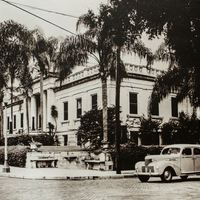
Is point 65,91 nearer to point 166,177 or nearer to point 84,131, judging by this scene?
point 84,131

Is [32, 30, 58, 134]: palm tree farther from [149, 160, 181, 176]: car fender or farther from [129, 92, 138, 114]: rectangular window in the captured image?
[149, 160, 181, 176]: car fender

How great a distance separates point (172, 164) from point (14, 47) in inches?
782

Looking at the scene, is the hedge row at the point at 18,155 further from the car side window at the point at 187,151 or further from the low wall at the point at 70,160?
the car side window at the point at 187,151

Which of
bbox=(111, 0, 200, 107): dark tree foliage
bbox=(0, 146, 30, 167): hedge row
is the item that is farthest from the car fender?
bbox=(0, 146, 30, 167): hedge row

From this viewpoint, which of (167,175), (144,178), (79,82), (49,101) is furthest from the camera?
(49,101)

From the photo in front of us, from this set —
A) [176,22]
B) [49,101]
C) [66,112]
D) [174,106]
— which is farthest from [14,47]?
[176,22]

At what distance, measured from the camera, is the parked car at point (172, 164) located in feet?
63.6

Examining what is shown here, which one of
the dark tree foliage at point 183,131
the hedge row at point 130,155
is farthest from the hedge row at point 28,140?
the hedge row at point 130,155

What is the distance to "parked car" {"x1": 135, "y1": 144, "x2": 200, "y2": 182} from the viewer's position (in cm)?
1938

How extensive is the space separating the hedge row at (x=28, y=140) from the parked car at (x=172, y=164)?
1896 cm

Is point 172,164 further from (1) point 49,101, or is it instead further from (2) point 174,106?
(1) point 49,101

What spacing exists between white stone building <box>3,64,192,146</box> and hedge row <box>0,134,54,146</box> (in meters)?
2.21

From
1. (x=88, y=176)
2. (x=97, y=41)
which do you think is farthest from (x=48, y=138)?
(x=88, y=176)

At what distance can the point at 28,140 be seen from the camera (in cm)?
3847
